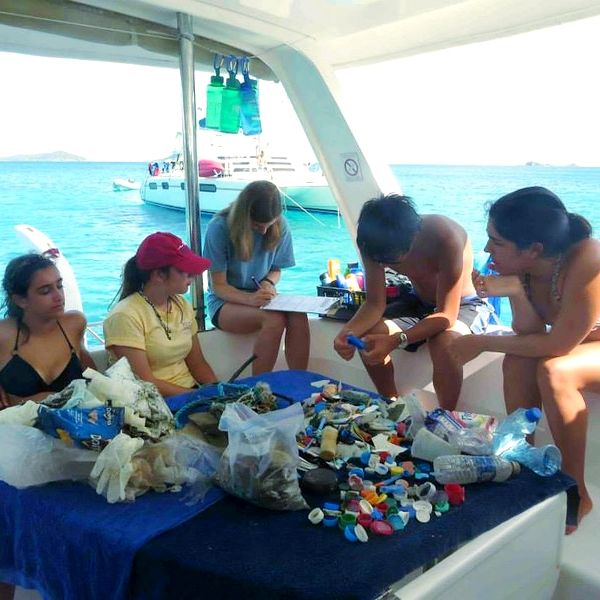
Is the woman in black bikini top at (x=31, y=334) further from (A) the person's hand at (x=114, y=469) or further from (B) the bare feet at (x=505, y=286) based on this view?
(B) the bare feet at (x=505, y=286)

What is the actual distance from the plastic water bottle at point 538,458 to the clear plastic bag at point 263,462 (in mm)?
532

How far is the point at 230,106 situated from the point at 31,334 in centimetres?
164

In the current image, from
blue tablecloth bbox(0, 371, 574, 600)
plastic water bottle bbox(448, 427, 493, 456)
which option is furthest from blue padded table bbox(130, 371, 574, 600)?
plastic water bottle bbox(448, 427, 493, 456)

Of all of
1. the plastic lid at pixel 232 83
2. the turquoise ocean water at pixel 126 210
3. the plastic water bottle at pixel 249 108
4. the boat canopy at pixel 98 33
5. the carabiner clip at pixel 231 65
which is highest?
the boat canopy at pixel 98 33

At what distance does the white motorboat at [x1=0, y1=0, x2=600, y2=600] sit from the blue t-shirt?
0.24 meters

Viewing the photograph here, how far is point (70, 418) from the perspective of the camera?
1241mm

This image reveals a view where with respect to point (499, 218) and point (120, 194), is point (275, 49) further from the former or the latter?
point (120, 194)

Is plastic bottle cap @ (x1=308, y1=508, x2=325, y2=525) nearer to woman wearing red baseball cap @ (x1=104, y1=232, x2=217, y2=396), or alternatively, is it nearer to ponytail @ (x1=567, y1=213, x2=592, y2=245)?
woman wearing red baseball cap @ (x1=104, y1=232, x2=217, y2=396)

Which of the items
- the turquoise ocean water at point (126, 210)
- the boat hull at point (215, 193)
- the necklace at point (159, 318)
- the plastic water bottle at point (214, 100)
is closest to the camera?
the necklace at point (159, 318)

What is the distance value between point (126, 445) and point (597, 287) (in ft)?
4.48

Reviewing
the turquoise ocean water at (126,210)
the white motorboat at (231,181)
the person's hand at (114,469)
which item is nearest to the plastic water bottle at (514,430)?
the person's hand at (114,469)

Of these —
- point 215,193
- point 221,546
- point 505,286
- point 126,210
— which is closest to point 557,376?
point 505,286

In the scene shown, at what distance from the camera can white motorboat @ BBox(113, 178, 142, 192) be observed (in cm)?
2505

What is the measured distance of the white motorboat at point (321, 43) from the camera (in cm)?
248
